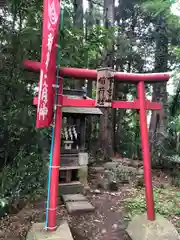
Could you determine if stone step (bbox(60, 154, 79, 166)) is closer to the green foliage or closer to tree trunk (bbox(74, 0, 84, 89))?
the green foliage

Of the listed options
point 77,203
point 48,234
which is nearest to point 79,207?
point 77,203

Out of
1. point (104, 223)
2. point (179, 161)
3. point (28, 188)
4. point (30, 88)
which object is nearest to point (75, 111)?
point (30, 88)

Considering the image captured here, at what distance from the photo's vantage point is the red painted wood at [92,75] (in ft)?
10.8

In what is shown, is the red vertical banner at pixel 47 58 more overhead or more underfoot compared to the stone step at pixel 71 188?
more overhead

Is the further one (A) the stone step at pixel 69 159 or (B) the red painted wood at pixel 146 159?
(A) the stone step at pixel 69 159

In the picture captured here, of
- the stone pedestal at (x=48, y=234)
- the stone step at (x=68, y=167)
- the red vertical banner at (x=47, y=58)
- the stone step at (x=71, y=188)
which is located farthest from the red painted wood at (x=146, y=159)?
the stone step at (x=68, y=167)

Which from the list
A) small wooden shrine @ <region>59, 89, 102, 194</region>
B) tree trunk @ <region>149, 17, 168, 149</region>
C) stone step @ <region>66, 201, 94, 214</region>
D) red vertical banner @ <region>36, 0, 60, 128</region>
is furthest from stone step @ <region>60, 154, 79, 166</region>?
tree trunk @ <region>149, 17, 168, 149</region>

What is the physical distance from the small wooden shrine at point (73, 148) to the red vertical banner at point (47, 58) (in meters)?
2.30

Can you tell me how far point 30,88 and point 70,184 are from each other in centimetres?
238

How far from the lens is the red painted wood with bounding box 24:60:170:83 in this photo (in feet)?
10.8

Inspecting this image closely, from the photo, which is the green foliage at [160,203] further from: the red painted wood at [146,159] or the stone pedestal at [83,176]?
the stone pedestal at [83,176]

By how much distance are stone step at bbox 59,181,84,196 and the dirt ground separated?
340 millimetres

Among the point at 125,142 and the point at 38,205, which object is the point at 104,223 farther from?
the point at 125,142

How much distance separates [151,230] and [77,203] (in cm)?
168
